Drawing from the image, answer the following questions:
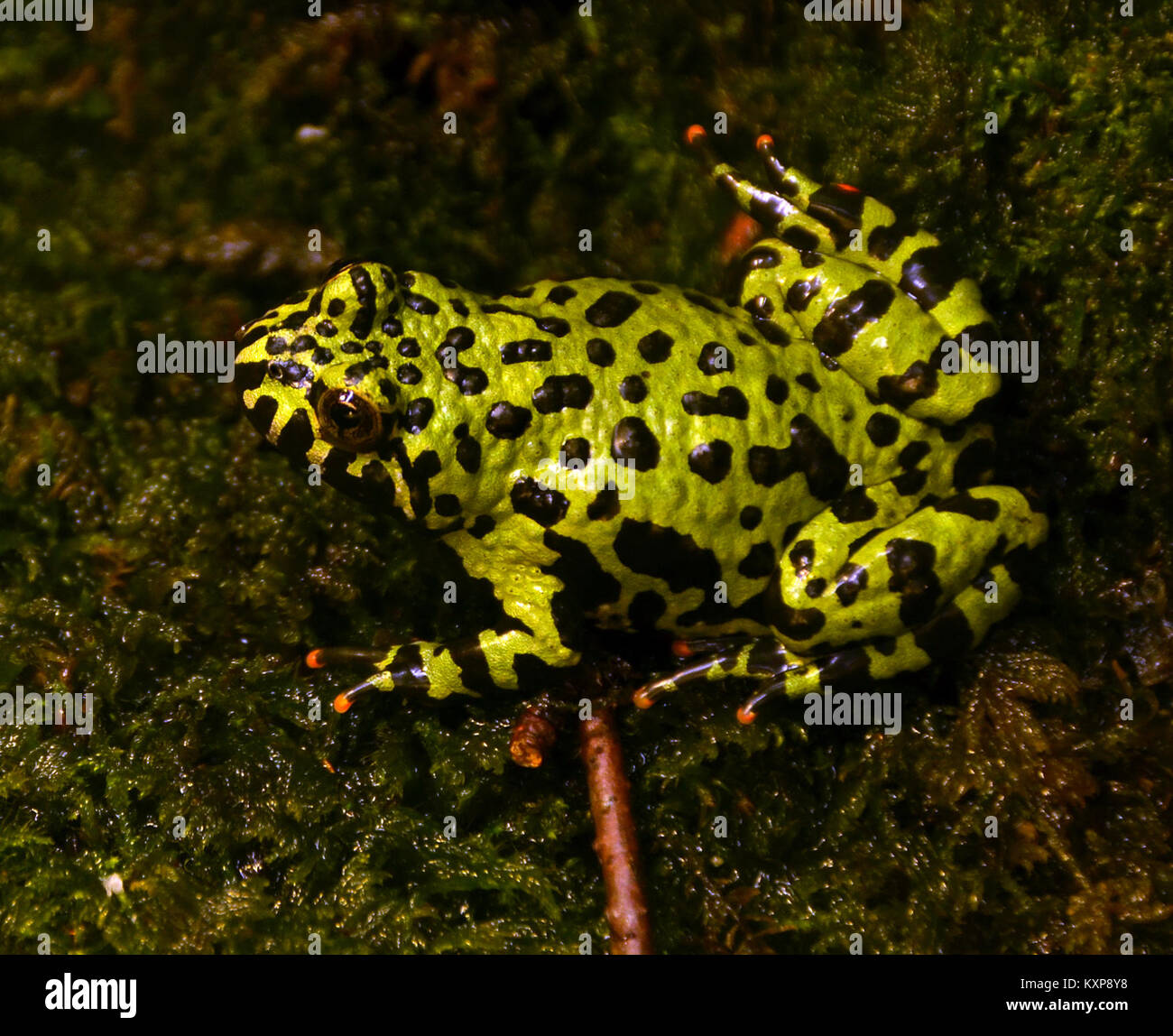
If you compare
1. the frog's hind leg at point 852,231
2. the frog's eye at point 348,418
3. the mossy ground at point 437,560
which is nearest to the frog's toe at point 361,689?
the mossy ground at point 437,560

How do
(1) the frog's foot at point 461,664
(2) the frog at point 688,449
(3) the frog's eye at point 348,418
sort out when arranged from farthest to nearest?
(1) the frog's foot at point 461,664, (2) the frog at point 688,449, (3) the frog's eye at point 348,418

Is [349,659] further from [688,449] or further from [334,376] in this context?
[688,449]

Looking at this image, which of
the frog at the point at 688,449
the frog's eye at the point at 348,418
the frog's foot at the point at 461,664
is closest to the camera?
the frog's eye at the point at 348,418

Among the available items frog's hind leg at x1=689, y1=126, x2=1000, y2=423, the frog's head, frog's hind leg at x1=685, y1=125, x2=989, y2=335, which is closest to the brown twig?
the frog's head

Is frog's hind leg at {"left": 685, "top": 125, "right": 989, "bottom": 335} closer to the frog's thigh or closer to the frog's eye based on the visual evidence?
the frog's thigh

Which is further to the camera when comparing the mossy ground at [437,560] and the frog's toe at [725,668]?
the frog's toe at [725,668]

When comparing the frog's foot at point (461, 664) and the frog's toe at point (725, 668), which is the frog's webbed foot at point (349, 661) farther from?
the frog's toe at point (725, 668)

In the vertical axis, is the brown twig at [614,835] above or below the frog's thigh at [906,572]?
below

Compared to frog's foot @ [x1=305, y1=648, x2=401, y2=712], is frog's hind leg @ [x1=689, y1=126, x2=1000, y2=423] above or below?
above
